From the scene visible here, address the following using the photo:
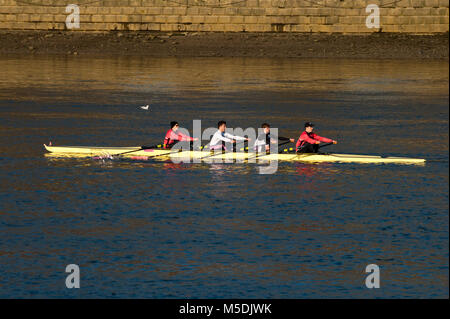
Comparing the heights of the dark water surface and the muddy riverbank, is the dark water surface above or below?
below

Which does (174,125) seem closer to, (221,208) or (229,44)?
(221,208)

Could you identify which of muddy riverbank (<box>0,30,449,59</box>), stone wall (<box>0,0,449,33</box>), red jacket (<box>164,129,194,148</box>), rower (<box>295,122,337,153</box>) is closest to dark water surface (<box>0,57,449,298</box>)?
rower (<box>295,122,337,153</box>)

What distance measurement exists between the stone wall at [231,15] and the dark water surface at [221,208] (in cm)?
1128

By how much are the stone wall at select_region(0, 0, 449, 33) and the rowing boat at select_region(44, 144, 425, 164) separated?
28.9m

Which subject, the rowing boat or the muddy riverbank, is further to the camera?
the muddy riverbank

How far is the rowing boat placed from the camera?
99.6ft

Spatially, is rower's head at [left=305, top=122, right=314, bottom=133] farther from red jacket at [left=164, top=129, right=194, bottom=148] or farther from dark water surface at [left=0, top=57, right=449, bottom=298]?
red jacket at [left=164, top=129, right=194, bottom=148]

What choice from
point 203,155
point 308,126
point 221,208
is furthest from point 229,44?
point 221,208

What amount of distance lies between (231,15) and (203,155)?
101ft

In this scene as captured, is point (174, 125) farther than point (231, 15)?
No

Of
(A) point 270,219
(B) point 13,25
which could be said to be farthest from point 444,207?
(B) point 13,25

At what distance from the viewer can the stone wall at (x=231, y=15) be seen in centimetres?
5803

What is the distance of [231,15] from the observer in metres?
60.7

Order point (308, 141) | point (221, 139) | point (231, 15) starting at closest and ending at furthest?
1. point (308, 141)
2. point (221, 139)
3. point (231, 15)
